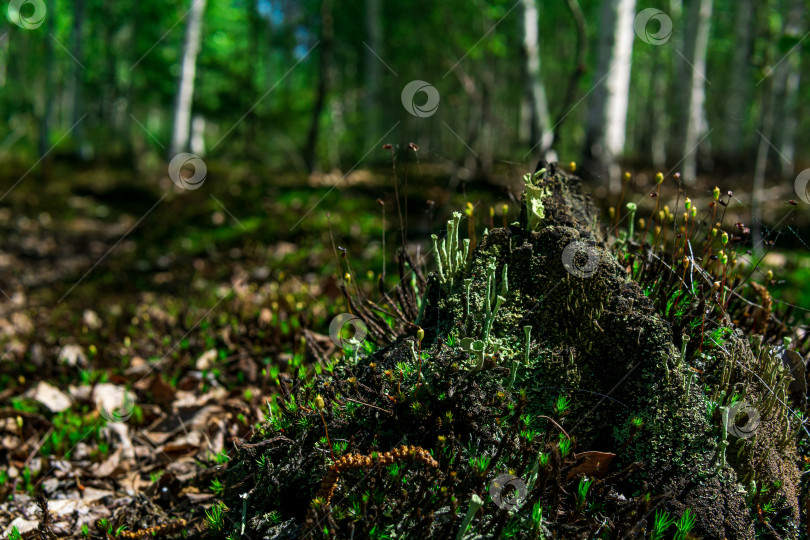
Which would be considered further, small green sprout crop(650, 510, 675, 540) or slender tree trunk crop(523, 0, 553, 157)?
slender tree trunk crop(523, 0, 553, 157)

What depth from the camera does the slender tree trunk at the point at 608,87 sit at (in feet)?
26.2

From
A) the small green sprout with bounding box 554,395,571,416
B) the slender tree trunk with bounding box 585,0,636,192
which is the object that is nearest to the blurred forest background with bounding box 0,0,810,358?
the slender tree trunk with bounding box 585,0,636,192

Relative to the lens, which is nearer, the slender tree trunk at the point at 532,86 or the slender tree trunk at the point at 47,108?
the slender tree trunk at the point at 532,86

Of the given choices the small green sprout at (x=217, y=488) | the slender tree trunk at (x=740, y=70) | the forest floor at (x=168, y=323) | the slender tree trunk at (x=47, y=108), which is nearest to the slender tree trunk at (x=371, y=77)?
the forest floor at (x=168, y=323)

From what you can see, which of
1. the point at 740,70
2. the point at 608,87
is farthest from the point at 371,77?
the point at 740,70

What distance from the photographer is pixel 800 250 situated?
7004 mm

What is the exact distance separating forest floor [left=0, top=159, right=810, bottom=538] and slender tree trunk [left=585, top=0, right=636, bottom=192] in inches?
66.5

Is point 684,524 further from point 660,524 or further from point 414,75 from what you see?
point 414,75

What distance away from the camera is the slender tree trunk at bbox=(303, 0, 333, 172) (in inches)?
348

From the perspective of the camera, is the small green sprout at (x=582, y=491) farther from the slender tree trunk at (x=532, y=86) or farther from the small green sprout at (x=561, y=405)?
the slender tree trunk at (x=532, y=86)

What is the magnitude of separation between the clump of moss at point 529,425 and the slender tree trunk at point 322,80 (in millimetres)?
7662

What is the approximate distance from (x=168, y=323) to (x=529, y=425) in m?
3.46

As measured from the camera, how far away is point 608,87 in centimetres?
796

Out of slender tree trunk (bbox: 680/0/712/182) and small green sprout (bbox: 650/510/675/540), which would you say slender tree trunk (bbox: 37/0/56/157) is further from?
small green sprout (bbox: 650/510/675/540)
